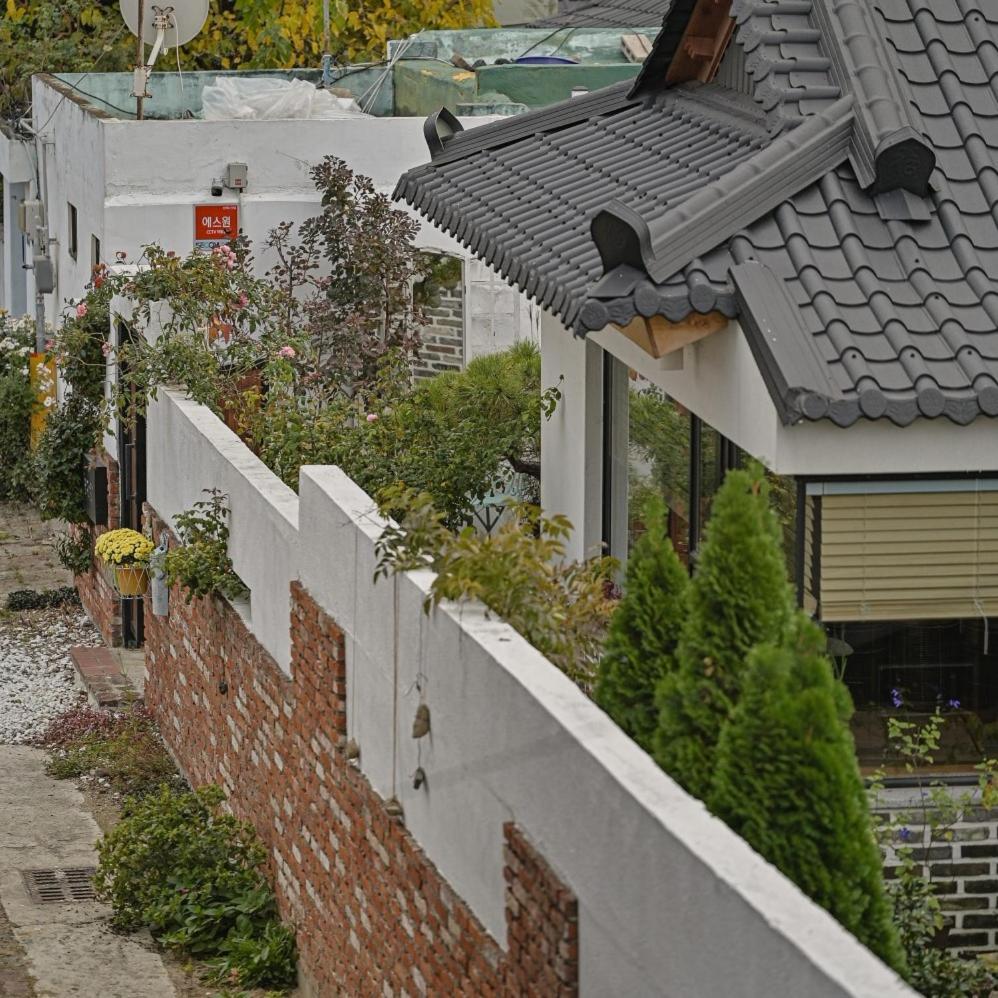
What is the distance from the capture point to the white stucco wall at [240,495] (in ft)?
30.8

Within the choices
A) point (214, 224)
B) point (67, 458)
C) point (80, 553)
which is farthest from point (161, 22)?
point (80, 553)

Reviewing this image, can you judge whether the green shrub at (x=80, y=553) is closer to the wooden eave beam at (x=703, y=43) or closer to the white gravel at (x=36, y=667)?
the white gravel at (x=36, y=667)

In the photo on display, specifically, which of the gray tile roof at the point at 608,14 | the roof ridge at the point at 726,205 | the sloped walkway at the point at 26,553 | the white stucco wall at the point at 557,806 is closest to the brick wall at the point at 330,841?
the white stucco wall at the point at 557,806

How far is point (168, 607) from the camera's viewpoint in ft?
42.1

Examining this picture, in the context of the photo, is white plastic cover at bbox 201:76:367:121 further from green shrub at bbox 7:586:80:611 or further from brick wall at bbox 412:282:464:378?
green shrub at bbox 7:586:80:611

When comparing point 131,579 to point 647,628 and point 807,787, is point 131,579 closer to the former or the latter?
point 647,628

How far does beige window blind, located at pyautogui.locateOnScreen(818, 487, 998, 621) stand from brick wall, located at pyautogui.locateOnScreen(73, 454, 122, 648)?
347 inches

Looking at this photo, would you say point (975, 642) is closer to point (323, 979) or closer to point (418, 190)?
point (323, 979)

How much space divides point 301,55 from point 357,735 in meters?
17.5

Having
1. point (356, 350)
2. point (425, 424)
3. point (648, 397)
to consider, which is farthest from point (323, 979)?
point (356, 350)

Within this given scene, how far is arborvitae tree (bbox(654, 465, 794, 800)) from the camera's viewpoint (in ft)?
16.5

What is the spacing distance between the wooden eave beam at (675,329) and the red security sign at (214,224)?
863 centimetres

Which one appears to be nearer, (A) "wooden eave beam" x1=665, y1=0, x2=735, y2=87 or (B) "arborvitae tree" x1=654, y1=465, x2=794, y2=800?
(B) "arborvitae tree" x1=654, y1=465, x2=794, y2=800

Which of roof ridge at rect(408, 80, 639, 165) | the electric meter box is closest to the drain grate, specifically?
roof ridge at rect(408, 80, 639, 165)
